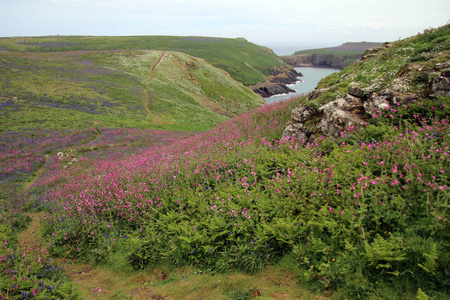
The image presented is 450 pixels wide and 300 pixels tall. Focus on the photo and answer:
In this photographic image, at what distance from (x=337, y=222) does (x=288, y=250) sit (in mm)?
1094

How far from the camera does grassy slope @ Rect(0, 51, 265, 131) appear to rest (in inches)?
1312

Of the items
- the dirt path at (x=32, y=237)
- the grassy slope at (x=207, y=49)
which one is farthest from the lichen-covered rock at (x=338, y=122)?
the grassy slope at (x=207, y=49)

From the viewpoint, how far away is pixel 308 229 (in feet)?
15.4

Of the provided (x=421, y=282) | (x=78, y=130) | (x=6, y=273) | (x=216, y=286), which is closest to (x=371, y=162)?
(x=421, y=282)

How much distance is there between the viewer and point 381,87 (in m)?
7.86

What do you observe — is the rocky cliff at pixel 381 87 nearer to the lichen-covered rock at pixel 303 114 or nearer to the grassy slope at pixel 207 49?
the lichen-covered rock at pixel 303 114

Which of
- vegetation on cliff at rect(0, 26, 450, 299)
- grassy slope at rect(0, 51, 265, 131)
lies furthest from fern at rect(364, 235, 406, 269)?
grassy slope at rect(0, 51, 265, 131)

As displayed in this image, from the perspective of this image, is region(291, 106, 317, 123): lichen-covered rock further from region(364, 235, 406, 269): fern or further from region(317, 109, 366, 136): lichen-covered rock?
region(364, 235, 406, 269): fern

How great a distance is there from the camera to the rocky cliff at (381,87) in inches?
271

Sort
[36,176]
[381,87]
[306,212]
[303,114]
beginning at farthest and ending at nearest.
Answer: [36,176] → [303,114] → [381,87] → [306,212]

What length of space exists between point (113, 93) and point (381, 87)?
48077mm

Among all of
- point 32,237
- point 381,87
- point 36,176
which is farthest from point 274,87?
point 32,237

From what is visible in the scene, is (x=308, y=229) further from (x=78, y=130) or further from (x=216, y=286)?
(x=78, y=130)

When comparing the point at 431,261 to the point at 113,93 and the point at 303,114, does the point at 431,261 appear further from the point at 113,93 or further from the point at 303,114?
the point at 113,93
